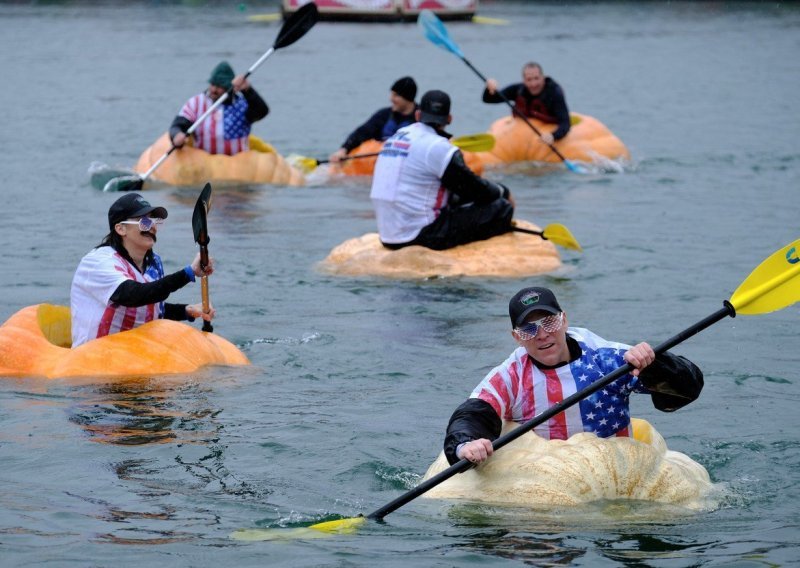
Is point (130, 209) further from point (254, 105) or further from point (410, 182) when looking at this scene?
point (254, 105)

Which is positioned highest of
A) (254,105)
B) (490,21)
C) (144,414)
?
(490,21)

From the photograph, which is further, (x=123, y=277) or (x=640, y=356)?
(x=123, y=277)

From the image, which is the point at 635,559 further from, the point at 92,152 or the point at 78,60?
the point at 78,60

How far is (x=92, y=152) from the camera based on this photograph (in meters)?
19.8

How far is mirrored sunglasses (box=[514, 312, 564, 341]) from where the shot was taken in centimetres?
619

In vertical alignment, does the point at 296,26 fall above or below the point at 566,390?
above

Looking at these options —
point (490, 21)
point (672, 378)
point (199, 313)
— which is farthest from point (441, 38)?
point (490, 21)

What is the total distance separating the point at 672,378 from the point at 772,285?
79 centimetres

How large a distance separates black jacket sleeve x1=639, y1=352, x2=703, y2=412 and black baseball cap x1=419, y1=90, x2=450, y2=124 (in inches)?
200

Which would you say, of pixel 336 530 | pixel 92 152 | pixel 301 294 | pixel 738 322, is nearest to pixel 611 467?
pixel 336 530

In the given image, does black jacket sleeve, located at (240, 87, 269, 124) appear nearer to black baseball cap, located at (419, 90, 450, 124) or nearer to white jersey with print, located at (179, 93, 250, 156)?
white jersey with print, located at (179, 93, 250, 156)

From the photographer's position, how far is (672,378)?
6.24m

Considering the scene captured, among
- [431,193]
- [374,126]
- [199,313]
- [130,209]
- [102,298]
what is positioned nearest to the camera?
[130,209]

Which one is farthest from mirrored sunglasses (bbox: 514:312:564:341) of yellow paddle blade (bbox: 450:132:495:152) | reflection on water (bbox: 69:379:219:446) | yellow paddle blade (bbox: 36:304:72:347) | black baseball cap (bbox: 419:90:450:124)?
yellow paddle blade (bbox: 450:132:495:152)
